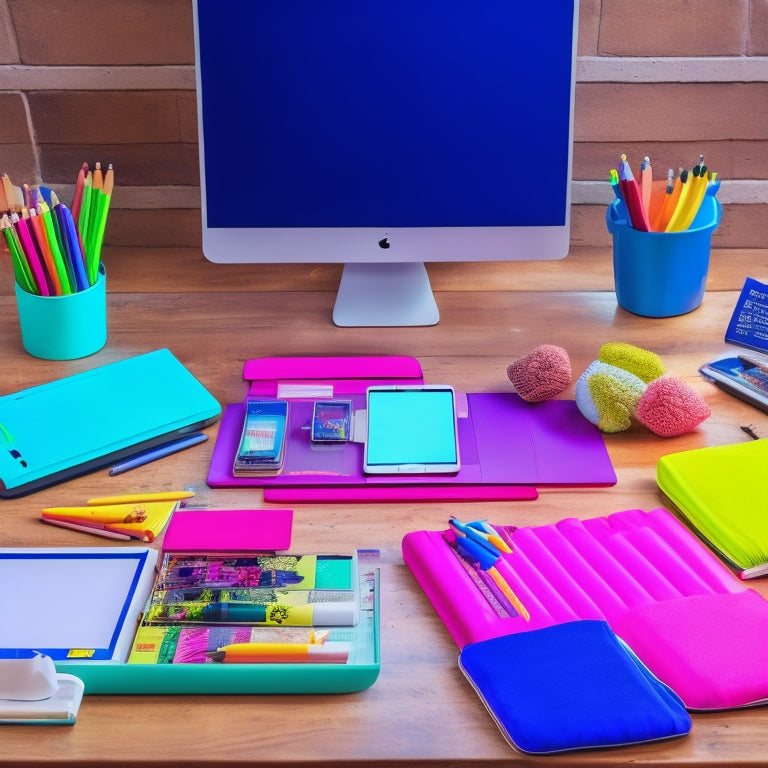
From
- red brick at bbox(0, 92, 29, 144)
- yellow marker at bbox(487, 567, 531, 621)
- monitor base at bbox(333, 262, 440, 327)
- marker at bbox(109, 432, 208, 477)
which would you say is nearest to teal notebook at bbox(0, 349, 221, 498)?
marker at bbox(109, 432, 208, 477)

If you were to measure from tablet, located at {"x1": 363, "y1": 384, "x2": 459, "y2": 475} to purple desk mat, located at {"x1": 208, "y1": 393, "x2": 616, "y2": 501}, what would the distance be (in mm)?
12

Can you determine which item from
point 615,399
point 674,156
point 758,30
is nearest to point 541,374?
point 615,399

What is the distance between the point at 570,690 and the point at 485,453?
13.6 inches

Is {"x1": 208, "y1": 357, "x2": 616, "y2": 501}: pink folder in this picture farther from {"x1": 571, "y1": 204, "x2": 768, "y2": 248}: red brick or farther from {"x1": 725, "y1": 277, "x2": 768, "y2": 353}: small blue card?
{"x1": 571, "y1": 204, "x2": 768, "y2": 248}: red brick

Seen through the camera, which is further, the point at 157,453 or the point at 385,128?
the point at 385,128

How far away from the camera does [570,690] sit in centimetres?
71

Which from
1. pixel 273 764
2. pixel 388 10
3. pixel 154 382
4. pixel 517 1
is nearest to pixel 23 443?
pixel 154 382

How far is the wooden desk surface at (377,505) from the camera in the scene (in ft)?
2.29

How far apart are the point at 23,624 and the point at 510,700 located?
392mm

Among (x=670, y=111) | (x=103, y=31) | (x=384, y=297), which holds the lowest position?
(x=384, y=297)

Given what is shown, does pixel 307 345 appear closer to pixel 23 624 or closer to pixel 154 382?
pixel 154 382

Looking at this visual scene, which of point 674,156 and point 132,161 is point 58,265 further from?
point 674,156

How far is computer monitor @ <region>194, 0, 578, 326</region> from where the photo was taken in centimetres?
115

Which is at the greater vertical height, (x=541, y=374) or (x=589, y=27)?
(x=589, y=27)
